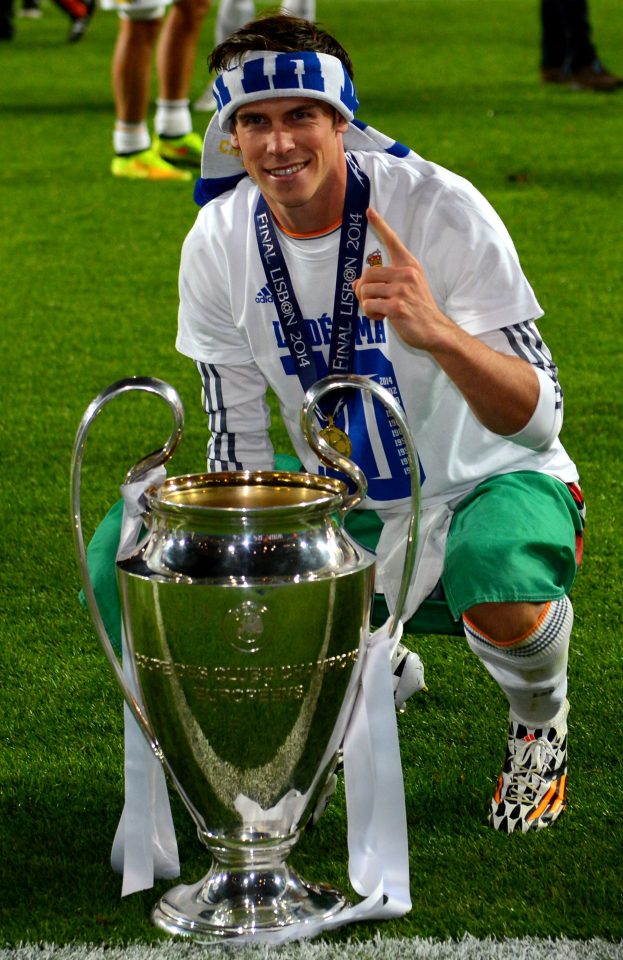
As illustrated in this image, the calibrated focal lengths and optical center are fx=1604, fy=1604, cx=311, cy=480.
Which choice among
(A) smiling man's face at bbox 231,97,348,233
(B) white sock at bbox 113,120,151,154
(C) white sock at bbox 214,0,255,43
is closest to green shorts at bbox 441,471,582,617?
(A) smiling man's face at bbox 231,97,348,233

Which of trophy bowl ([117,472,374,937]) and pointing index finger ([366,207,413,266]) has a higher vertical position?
pointing index finger ([366,207,413,266])

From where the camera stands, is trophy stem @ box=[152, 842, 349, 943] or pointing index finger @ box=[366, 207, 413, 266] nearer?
trophy stem @ box=[152, 842, 349, 943]

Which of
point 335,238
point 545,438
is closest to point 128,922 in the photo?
point 545,438

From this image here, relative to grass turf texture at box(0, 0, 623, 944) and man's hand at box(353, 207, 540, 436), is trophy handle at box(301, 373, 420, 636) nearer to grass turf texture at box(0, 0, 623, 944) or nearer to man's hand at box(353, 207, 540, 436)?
man's hand at box(353, 207, 540, 436)

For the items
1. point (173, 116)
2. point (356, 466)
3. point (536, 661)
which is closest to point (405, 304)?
point (356, 466)

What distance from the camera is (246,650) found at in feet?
7.19

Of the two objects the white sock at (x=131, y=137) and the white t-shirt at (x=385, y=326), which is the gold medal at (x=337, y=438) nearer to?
the white t-shirt at (x=385, y=326)

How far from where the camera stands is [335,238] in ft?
9.00

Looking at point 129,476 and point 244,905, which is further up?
point 129,476

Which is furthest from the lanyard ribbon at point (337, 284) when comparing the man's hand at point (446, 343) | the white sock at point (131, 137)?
the white sock at point (131, 137)

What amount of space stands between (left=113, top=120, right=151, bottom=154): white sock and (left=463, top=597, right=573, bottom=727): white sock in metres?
5.86

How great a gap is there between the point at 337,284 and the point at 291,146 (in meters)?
0.24

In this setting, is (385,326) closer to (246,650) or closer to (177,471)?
(246,650)

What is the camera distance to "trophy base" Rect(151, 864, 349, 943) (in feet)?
7.50
